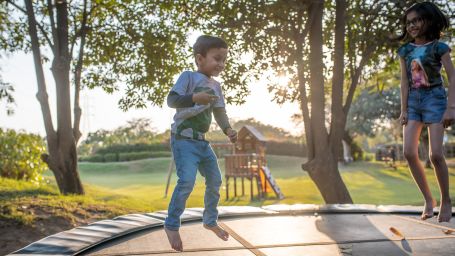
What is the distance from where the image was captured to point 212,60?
256 centimetres

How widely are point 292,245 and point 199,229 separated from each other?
1040 millimetres

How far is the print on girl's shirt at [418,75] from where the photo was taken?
2.92 meters

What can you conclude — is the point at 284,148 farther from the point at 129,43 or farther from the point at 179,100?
the point at 179,100

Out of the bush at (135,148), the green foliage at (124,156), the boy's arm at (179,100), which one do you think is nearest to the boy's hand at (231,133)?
the boy's arm at (179,100)

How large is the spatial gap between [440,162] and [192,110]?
5.34ft

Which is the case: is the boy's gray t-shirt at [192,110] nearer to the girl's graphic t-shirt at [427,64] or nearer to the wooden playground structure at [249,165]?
the girl's graphic t-shirt at [427,64]

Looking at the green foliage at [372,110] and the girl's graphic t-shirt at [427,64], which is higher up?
the green foliage at [372,110]

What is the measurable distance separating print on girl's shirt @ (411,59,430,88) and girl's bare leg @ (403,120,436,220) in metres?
0.25

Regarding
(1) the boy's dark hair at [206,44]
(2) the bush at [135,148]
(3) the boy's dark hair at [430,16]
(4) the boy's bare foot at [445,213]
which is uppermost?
(3) the boy's dark hair at [430,16]

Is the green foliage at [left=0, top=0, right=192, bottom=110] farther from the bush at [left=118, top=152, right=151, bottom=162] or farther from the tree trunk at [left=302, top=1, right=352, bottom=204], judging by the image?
the bush at [left=118, top=152, right=151, bottom=162]

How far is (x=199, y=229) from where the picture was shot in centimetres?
393

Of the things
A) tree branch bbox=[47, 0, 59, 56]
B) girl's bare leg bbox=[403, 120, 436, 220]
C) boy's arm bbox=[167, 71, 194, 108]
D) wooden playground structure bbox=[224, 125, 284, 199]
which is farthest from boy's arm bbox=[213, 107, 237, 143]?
wooden playground structure bbox=[224, 125, 284, 199]

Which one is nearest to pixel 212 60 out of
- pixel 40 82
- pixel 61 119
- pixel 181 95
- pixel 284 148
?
pixel 181 95

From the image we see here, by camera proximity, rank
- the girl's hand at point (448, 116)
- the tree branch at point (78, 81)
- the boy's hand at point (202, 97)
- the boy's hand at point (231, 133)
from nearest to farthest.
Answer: the boy's hand at point (202, 97) → the boy's hand at point (231, 133) → the girl's hand at point (448, 116) → the tree branch at point (78, 81)
